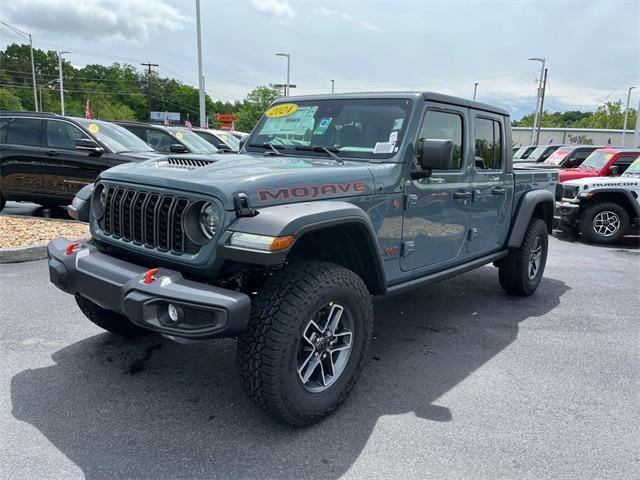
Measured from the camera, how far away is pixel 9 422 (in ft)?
9.12

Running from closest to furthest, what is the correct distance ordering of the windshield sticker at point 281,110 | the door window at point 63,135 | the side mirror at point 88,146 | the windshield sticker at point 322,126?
the windshield sticker at point 322,126
the windshield sticker at point 281,110
the side mirror at point 88,146
the door window at point 63,135

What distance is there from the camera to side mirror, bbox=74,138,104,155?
7770 mm

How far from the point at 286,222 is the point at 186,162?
1.08 m

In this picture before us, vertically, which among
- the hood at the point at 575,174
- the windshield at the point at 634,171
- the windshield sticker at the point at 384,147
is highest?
the windshield sticker at the point at 384,147

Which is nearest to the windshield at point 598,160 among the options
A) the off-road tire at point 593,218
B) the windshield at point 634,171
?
the windshield at point 634,171

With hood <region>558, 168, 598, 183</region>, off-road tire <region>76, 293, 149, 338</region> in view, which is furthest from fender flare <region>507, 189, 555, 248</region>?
hood <region>558, 168, 598, 183</region>

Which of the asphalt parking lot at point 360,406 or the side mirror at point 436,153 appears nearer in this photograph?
the asphalt parking lot at point 360,406

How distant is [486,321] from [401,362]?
4.49 feet

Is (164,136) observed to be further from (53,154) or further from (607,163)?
(607,163)

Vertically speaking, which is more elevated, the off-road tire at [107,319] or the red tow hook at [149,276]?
the red tow hook at [149,276]

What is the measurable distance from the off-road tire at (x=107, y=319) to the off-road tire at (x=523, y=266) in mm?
3682

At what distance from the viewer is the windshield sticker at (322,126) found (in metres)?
3.92

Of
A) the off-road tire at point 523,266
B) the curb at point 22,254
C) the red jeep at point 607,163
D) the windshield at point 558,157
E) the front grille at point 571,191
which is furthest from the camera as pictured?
the windshield at point 558,157

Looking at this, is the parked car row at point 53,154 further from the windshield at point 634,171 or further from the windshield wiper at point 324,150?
the windshield at point 634,171
